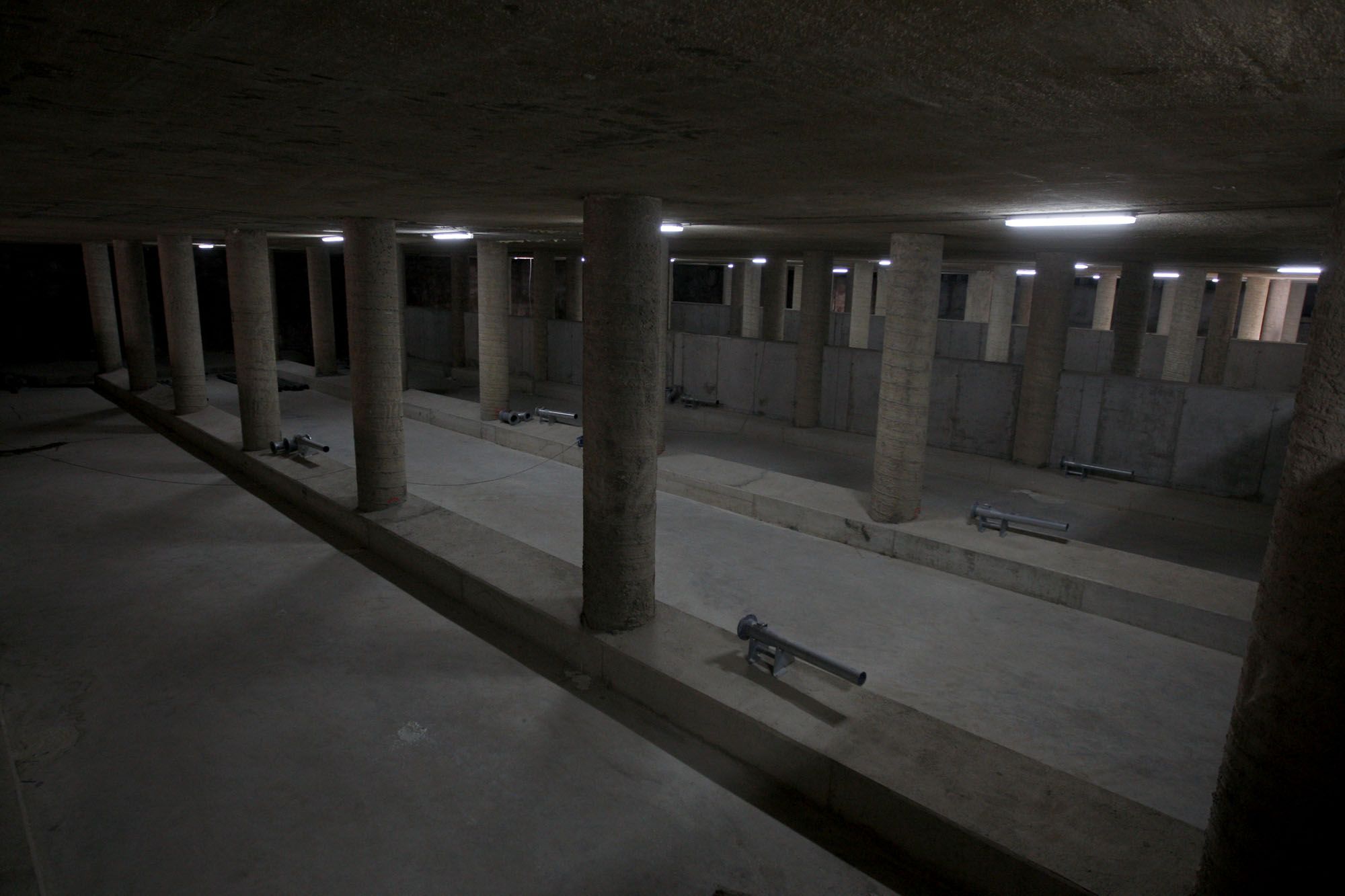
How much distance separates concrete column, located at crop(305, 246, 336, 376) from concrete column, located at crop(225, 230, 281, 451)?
9744 mm

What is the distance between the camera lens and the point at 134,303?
19.6 meters

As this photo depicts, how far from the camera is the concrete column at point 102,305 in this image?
21406mm

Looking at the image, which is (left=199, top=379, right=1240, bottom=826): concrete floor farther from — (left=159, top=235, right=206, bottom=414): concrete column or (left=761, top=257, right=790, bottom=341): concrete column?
(left=761, top=257, right=790, bottom=341): concrete column

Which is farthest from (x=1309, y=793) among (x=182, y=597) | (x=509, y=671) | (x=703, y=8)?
(x=182, y=597)

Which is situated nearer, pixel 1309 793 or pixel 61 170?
pixel 1309 793

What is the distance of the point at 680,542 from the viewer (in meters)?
11.4

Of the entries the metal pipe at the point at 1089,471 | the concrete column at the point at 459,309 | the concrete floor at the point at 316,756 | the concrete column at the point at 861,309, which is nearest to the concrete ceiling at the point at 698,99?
the concrete floor at the point at 316,756

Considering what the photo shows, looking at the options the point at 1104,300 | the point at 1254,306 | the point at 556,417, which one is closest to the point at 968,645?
the point at 556,417

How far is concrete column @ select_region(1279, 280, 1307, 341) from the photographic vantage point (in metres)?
26.5

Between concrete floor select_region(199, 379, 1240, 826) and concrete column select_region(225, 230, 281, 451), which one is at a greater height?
concrete column select_region(225, 230, 281, 451)

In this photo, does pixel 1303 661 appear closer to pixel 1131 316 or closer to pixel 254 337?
pixel 254 337

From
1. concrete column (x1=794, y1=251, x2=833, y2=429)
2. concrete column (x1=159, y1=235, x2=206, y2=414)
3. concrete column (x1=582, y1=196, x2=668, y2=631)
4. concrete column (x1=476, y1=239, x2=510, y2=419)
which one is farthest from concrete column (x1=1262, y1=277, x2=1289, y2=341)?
concrete column (x1=159, y1=235, x2=206, y2=414)

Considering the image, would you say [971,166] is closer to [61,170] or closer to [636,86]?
[636,86]

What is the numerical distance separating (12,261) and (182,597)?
2484 centimetres
